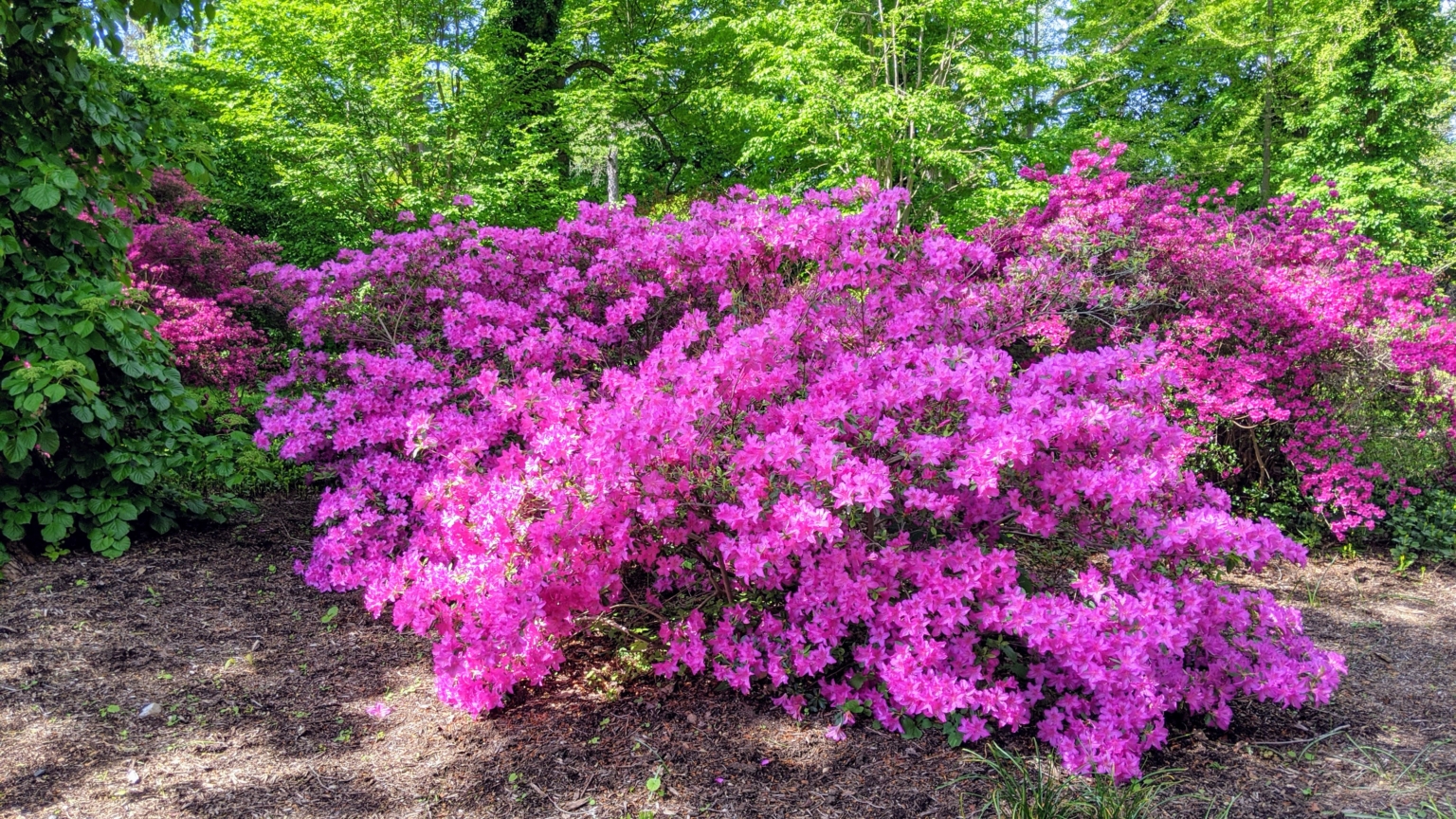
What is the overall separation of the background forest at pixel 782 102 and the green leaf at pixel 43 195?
81 centimetres

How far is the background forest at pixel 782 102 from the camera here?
8.66 metres

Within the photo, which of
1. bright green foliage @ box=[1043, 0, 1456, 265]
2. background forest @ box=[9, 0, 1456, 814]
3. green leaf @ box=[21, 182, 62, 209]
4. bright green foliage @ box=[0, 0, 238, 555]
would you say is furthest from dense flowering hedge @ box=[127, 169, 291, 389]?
bright green foliage @ box=[1043, 0, 1456, 265]

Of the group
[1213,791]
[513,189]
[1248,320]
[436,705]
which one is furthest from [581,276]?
[513,189]

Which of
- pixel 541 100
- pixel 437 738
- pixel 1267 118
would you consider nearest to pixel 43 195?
pixel 437 738

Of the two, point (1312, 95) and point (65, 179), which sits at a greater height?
point (1312, 95)

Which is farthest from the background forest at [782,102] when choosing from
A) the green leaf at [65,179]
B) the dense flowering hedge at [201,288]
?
the dense flowering hedge at [201,288]

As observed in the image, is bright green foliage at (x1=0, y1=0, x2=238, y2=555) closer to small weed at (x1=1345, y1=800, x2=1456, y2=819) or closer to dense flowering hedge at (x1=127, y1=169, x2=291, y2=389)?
Result: dense flowering hedge at (x1=127, y1=169, x2=291, y2=389)

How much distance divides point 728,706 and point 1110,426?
4.81ft

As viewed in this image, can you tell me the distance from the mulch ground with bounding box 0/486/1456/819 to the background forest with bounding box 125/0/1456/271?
229 centimetres

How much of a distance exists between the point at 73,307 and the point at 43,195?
44 centimetres

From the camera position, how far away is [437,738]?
2479mm

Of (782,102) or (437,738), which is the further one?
(782,102)

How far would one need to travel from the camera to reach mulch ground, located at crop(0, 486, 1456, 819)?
7.04 feet

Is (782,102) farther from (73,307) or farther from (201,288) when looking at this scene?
(73,307)
